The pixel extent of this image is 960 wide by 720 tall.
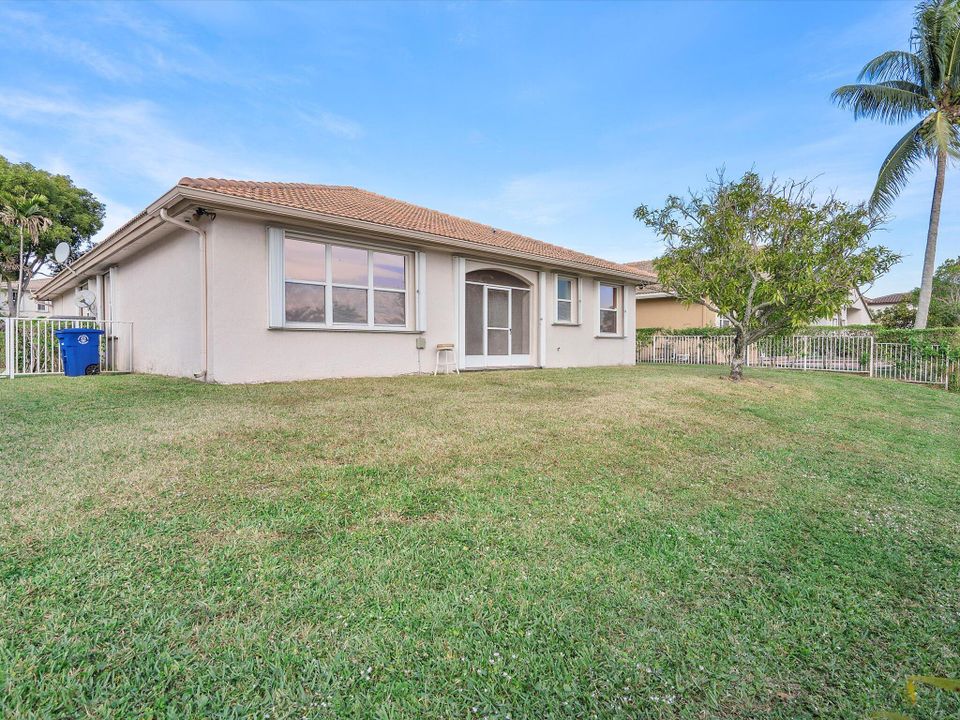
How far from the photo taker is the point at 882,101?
15.9 m

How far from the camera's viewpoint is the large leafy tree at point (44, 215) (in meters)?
20.7

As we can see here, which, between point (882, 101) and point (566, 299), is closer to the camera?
point (566, 299)

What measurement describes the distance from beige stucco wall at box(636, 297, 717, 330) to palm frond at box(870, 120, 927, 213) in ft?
23.3

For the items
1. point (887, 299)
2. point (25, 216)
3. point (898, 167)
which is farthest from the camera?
point (887, 299)

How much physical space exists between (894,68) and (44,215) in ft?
121

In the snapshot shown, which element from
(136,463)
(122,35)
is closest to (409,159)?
(122,35)

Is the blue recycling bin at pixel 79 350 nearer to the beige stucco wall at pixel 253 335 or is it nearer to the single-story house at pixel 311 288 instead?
the single-story house at pixel 311 288

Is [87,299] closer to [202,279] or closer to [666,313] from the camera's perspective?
[202,279]

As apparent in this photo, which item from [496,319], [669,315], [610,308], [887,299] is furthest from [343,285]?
[887,299]

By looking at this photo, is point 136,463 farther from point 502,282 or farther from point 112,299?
point 112,299

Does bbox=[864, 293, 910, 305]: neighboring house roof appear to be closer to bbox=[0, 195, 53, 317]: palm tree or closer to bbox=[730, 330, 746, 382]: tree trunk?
bbox=[730, 330, 746, 382]: tree trunk

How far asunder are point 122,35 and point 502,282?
9.96 meters

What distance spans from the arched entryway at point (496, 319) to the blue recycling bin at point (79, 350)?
7.88m

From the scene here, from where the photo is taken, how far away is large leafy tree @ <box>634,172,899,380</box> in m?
8.14
